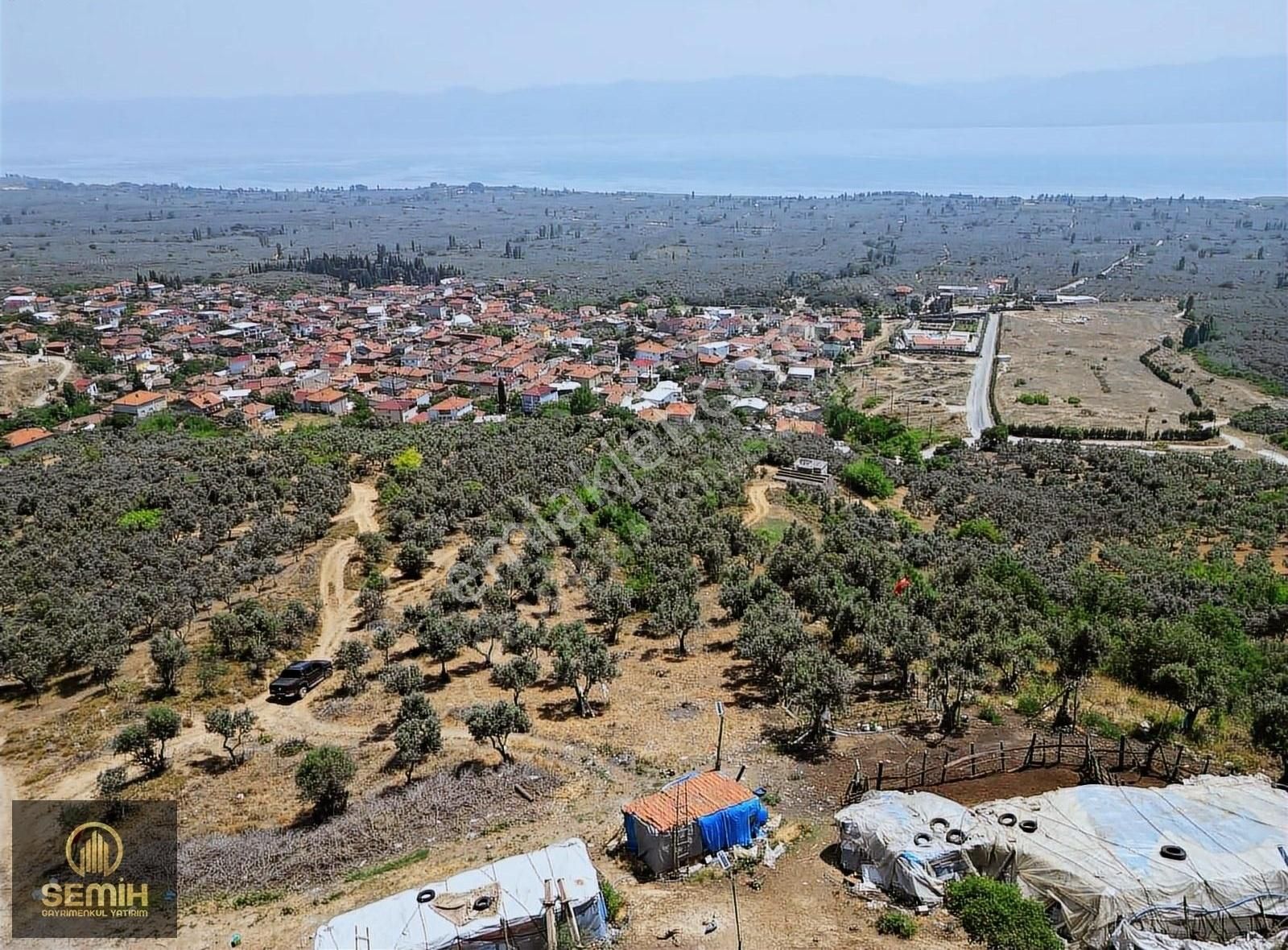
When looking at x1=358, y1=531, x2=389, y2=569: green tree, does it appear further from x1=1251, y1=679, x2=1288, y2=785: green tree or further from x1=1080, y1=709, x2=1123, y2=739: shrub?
x1=1251, y1=679, x2=1288, y2=785: green tree

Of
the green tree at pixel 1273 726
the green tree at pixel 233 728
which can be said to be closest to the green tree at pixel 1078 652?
the green tree at pixel 1273 726

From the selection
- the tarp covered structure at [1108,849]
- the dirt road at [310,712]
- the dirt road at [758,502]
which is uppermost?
the tarp covered structure at [1108,849]

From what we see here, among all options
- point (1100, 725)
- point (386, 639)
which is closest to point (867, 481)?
point (1100, 725)

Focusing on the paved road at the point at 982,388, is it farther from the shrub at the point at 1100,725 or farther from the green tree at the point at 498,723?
the green tree at the point at 498,723

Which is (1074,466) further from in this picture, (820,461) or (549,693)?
(549,693)

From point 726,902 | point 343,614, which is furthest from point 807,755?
point 343,614

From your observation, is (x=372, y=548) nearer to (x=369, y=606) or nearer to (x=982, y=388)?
(x=369, y=606)
